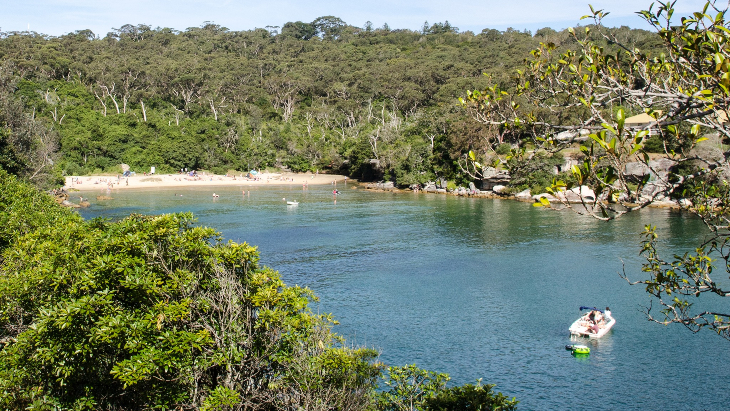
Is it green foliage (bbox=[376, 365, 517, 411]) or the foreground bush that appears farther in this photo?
green foliage (bbox=[376, 365, 517, 411])

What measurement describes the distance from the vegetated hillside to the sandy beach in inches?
127

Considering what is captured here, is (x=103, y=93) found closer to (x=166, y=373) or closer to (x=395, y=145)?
(x=395, y=145)

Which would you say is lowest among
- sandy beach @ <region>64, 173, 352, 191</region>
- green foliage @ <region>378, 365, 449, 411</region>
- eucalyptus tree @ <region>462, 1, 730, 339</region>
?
green foliage @ <region>378, 365, 449, 411</region>

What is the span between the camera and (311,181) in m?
84.8

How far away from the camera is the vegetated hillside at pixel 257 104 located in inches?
3150

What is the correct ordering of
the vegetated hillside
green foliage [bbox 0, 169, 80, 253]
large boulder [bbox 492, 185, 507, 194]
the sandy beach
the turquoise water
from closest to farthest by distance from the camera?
green foliage [bbox 0, 169, 80, 253] → the turquoise water → large boulder [bbox 492, 185, 507, 194] → the sandy beach → the vegetated hillside

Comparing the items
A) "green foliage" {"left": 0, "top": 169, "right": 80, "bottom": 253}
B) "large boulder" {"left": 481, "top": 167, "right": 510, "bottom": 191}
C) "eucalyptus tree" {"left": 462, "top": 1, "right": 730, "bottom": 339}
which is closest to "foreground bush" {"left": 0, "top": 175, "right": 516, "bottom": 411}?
"eucalyptus tree" {"left": 462, "top": 1, "right": 730, "bottom": 339}

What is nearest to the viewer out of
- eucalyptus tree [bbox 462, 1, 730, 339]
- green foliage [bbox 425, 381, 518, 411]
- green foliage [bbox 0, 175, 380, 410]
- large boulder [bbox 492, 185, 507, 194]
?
eucalyptus tree [bbox 462, 1, 730, 339]

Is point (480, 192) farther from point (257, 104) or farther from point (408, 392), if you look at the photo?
point (257, 104)

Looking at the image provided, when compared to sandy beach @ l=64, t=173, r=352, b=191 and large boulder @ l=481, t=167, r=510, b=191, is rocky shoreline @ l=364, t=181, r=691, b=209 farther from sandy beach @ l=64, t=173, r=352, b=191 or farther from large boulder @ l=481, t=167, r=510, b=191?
sandy beach @ l=64, t=173, r=352, b=191

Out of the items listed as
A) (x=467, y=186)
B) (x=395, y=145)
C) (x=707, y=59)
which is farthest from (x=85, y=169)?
(x=707, y=59)

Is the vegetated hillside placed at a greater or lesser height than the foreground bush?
greater

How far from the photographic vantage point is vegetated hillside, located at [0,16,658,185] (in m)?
80.0

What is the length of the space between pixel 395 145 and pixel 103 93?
55064 millimetres
